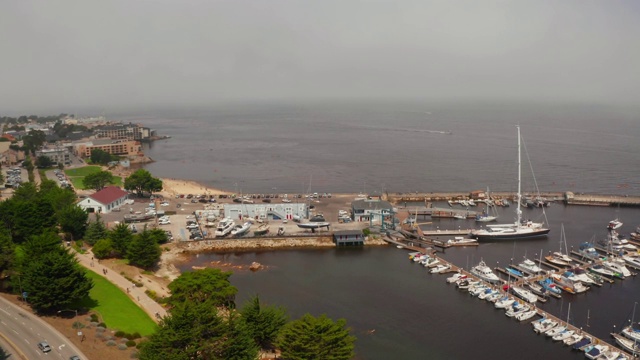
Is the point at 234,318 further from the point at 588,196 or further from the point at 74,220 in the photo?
the point at 588,196

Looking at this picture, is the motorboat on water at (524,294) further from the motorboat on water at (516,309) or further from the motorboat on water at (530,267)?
the motorboat on water at (530,267)

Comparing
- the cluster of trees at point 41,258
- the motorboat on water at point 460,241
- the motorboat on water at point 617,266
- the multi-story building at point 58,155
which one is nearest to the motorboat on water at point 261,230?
the cluster of trees at point 41,258

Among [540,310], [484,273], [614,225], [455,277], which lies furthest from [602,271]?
[614,225]

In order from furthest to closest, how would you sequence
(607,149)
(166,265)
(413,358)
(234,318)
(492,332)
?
(607,149), (166,265), (492,332), (413,358), (234,318)

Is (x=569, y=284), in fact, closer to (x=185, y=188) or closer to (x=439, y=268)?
(x=439, y=268)

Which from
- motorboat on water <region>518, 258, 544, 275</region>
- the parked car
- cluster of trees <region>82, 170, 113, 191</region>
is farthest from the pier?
cluster of trees <region>82, 170, 113, 191</region>

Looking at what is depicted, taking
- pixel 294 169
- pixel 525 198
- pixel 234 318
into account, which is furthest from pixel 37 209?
pixel 525 198

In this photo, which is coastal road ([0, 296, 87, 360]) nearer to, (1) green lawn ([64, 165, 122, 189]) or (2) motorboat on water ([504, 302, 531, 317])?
(2) motorboat on water ([504, 302, 531, 317])
